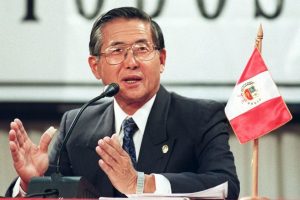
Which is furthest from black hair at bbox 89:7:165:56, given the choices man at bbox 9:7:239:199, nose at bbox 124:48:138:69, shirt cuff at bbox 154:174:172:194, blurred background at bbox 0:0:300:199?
blurred background at bbox 0:0:300:199

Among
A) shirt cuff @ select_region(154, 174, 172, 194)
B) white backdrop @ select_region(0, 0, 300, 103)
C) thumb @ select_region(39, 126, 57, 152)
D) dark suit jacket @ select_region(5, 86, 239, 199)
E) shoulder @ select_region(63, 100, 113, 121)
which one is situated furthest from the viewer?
white backdrop @ select_region(0, 0, 300, 103)

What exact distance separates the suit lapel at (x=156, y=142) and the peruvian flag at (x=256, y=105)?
1.41 feet

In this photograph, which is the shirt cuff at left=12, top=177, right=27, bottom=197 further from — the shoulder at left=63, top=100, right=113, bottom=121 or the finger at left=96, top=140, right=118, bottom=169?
the shoulder at left=63, top=100, right=113, bottom=121

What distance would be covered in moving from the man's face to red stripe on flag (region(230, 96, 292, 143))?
537 millimetres

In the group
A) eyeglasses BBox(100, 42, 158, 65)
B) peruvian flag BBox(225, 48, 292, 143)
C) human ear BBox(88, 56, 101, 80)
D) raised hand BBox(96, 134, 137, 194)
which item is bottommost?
raised hand BBox(96, 134, 137, 194)

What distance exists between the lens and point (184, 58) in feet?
13.5

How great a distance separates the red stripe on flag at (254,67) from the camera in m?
2.70

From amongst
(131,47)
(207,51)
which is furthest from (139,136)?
(207,51)

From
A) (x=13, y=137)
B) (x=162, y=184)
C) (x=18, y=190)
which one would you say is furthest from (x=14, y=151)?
(x=162, y=184)

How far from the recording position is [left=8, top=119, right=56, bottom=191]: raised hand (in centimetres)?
281

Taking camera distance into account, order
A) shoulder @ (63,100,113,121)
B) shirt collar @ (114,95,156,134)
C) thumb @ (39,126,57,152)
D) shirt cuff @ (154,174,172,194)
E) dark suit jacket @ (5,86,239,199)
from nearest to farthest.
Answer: shirt cuff @ (154,174,172,194), thumb @ (39,126,57,152), dark suit jacket @ (5,86,239,199), shirt collar @ (114,95,156,134), shoulder @ (63,100,113,121)

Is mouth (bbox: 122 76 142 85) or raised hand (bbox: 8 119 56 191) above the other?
mouth (bbox: 122 76 142 85)

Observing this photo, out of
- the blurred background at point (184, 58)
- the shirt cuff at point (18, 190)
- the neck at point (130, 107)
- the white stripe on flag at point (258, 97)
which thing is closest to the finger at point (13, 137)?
the shirt cuff at point (18, 190)

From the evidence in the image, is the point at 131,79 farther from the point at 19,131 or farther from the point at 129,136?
the point at 19,131
